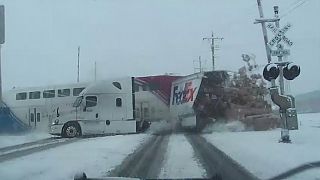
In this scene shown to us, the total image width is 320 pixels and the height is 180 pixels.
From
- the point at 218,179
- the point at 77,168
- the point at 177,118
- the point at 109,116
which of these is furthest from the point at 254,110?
the point at 218,179

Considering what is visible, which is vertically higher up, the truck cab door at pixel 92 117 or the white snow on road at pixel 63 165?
the truck cab door at pixel 92 117

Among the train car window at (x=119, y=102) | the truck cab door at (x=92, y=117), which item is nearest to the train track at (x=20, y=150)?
the truck cab door at (x=92, y=117)

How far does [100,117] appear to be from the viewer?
87.5ft

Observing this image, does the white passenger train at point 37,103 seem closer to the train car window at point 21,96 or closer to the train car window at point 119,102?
the train car window at point 21,96

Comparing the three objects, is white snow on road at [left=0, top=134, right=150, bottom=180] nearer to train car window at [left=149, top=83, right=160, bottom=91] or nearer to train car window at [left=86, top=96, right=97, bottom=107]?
train car window at [left=86, top=96, right=97, bottom=107]

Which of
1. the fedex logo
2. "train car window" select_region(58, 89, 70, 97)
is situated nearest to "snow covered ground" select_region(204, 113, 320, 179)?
the fedex logo

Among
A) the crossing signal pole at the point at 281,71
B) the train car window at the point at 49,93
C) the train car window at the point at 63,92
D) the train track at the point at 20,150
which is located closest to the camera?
the train track at the point at 20,150


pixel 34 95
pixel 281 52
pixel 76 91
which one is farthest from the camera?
pixel 34 95

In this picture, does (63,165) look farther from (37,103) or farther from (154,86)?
(154,86)

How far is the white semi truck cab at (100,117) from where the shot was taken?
85.5 ft

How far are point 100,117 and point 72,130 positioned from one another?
2.74 metres

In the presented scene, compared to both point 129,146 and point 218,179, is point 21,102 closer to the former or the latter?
point 129,146

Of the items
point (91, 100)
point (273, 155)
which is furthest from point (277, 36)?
point (91, 100)

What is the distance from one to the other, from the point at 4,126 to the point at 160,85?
288 inches
